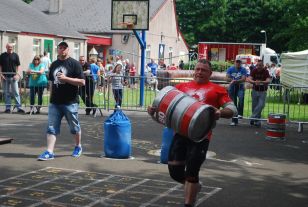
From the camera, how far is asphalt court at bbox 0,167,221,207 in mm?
6362

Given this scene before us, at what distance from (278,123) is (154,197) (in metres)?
6.60

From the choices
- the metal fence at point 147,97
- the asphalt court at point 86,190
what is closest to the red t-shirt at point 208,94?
the asphalt court at point 86,190

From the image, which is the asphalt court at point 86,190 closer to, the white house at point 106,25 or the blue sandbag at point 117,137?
the blue sandbag at point 117,137

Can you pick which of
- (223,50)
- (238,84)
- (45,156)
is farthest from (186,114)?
(223,50)

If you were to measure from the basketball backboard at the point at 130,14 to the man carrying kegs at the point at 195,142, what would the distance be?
14769 mm

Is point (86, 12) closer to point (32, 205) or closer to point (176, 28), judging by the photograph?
point (176, 28)

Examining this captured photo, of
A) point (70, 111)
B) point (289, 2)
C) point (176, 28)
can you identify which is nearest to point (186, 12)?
point (176, 28)

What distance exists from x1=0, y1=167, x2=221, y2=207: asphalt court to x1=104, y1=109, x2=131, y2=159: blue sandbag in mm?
1269

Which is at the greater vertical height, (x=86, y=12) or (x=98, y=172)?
(x=86, y=12)

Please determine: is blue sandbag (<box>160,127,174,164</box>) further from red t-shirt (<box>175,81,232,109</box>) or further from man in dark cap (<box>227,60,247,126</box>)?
man in dark cap (<box>227,60,247,126</box>)

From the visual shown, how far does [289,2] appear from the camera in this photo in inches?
1261

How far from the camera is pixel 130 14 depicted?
2105 cm

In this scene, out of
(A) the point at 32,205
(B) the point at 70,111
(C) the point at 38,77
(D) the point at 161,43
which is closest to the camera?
(A) the point at 32,205

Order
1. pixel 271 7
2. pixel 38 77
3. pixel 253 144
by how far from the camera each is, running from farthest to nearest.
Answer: pixel 271 7
pixel 38 77
pixel 253 144
